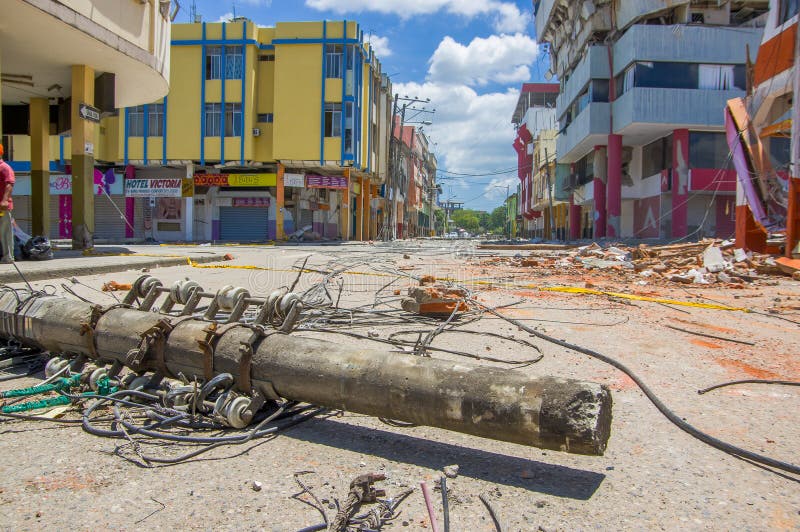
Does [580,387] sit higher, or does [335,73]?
[335,73]

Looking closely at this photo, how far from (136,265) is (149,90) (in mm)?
7126

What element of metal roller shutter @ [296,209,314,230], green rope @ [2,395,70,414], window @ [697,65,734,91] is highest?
window @ [697,65,734,91]

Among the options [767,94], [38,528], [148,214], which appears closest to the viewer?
[38,528]

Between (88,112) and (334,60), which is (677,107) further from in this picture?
(88,112)

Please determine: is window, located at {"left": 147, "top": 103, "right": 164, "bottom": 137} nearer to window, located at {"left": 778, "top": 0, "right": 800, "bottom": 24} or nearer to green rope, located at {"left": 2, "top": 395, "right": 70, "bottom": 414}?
window, located at {"left": 778, "top": 0, "right": 800, "bottom": 24}

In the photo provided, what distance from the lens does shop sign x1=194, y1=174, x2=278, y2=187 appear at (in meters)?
31.8

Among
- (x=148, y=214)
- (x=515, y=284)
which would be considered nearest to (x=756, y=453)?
(x=515, y=284)

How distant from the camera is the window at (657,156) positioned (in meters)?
27.8

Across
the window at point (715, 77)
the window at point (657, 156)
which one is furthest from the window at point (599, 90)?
the window at point (715, 77)

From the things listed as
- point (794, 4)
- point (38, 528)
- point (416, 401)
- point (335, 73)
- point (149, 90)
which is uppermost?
point (335, 73)

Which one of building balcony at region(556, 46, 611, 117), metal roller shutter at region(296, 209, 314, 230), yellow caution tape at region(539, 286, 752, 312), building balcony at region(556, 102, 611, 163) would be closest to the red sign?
metal roller shutter at region(296, 209, 314, 230)

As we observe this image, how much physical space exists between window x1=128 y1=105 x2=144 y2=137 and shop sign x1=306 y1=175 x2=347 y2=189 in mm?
10368

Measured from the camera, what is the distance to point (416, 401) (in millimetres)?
2217

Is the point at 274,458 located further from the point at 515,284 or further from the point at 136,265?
the point at 136,265
